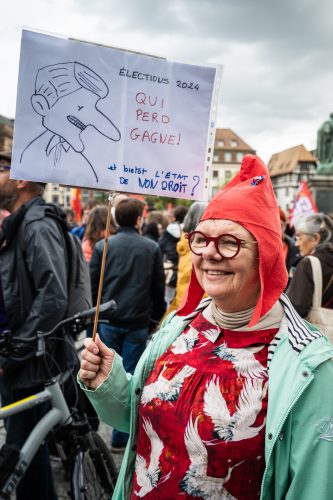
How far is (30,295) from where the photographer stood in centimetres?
273

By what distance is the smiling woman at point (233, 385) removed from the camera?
1.38m

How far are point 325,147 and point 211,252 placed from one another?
18.4 metres

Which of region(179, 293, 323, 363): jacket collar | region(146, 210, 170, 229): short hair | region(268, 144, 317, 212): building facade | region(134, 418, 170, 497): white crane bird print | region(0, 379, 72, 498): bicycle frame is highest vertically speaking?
region(268, 144, 317, 212): building facade

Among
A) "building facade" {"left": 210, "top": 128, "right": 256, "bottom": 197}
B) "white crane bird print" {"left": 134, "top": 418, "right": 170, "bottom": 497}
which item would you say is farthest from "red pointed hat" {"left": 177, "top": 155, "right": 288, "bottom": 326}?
"building facade" {"left": 210, "top": 128, "right": 256, "bottom": 197}

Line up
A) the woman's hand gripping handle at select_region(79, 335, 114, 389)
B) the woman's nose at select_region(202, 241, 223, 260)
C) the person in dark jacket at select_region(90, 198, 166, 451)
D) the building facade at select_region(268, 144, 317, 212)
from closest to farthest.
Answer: the woman's nose at select_region(202, 241, 223, 260) → the woman's hand gripping handle at select_region(79, 335, 114, 389) → the person in dark jacket at select_region(90, 198, 166, 451) → the building facade at select_region(268, 144, 317, 212)

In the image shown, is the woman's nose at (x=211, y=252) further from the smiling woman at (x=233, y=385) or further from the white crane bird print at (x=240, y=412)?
the white crane bird print at (x=240, y=412)

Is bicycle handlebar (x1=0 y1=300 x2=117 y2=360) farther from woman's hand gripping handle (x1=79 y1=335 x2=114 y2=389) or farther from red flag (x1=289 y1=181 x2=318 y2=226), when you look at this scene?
red flag (x1=289 y1=181 x2=318 y2=226)

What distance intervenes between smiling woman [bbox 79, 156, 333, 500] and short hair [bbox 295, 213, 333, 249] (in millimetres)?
2462

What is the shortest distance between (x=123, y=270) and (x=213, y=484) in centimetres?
273

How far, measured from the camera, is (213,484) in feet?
4.85

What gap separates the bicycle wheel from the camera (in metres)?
2.65

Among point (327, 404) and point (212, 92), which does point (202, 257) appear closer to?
point (327, 404)

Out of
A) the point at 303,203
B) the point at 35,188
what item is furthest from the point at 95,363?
the point at 303,203

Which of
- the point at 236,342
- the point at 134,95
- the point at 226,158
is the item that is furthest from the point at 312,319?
the point at 226,158
